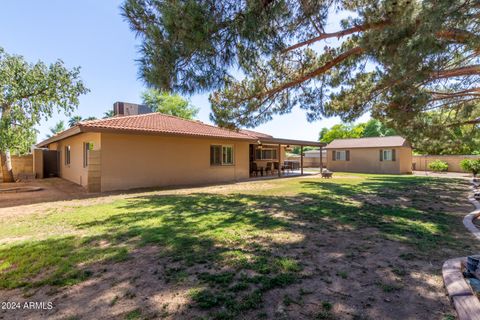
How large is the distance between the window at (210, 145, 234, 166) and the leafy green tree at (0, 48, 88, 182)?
7.60 metres

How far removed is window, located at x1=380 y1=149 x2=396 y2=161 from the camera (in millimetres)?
23444

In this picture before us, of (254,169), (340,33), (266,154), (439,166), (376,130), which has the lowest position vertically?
(439,166)

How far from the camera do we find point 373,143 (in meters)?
25.1

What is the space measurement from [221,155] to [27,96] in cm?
974

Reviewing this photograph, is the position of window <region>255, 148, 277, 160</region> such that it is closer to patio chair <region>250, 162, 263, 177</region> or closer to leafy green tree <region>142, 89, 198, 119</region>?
patio chair <region>250, 162, 263, 177</region>

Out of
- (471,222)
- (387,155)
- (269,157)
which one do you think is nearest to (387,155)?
(387,155)

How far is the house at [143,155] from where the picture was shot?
1028cm

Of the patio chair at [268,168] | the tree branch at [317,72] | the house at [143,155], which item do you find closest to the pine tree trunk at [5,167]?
the house at [143,155]

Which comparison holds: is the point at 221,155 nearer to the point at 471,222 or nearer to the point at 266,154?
the point at 266,154

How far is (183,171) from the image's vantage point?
42.3 ft

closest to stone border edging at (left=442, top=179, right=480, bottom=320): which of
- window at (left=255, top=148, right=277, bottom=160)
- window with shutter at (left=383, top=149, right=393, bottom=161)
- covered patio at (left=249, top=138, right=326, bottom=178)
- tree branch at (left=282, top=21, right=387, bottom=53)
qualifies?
tree branch at (left=282, top=21, right=387, bottom=53)

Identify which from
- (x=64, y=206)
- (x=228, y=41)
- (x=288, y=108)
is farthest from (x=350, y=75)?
(x=64, y=206)

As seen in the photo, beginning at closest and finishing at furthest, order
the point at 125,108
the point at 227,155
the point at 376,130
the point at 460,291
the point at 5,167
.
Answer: the point at 460,291 < the point at 5,167 < the point at 227,155 < the point at 125,108 < the point at 376,130

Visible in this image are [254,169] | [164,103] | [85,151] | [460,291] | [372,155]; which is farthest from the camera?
[164,103]
